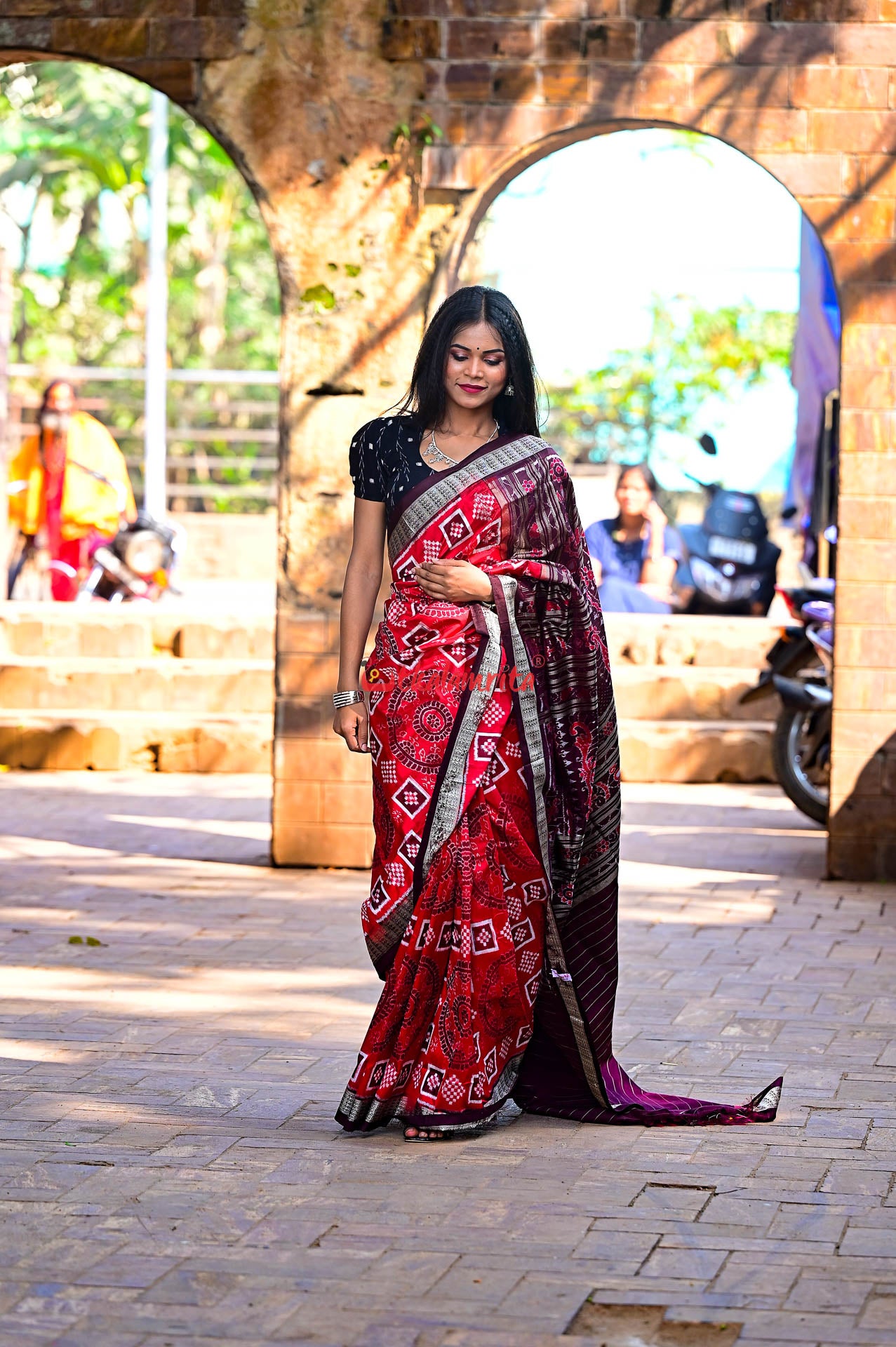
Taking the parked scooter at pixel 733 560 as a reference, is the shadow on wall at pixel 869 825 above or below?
below

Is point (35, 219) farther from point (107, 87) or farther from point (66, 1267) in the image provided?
point (66, 1267)

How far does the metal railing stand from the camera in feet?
77.4

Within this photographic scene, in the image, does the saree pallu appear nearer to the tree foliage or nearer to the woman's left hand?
the woman's left hand

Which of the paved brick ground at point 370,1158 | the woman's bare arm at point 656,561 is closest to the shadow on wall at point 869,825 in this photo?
the paved brick ground at point 370,1158

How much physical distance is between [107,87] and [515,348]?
75.8 feet

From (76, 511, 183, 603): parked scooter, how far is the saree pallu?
967 centimetres

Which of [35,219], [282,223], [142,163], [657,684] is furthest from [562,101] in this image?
[35,219]

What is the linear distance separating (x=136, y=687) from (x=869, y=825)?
4846 mm

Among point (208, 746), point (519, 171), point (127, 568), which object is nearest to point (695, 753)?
point (208, 746)

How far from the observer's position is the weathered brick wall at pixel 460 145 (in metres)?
7.71

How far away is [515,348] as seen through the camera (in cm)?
454

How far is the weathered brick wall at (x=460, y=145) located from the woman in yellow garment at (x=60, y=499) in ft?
21.1

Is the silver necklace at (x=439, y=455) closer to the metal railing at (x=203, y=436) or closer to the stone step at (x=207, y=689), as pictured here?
the stone step at (x=207, y=689)

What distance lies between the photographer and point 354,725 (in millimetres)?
4520
